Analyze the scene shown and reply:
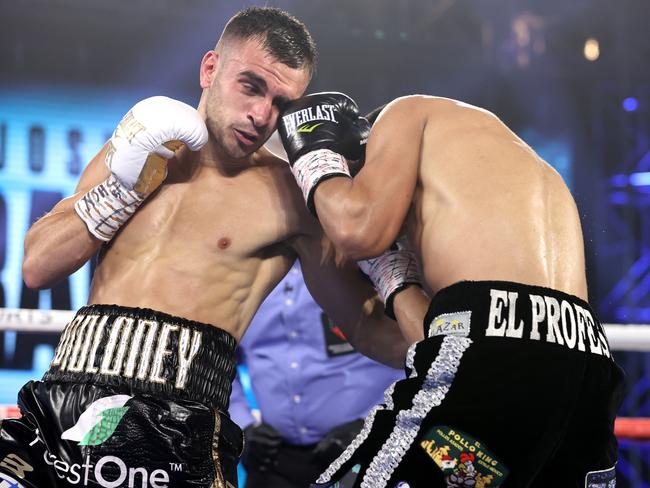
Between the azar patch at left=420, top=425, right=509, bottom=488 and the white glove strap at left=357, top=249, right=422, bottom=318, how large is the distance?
1.86 feet

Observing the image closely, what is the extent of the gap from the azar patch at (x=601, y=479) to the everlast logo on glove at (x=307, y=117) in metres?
0.98

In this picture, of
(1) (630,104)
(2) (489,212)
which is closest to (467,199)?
(2) (489,212)

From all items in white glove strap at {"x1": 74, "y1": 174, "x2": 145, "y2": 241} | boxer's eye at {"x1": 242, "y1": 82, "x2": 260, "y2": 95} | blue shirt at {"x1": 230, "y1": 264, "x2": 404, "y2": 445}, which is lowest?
blue shirt at {"x1": 230, "y1": 264, "x2": 404, "y2": 445}

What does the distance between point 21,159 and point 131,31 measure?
1146 mm

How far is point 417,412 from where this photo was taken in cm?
150

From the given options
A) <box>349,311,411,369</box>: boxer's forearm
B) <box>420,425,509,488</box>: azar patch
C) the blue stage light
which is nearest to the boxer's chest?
<box>349,311,411,369</box>: boxer's forearm

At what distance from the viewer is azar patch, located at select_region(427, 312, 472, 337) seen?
5.10 ft

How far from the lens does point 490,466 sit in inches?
57.0

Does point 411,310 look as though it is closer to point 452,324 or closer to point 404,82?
point 452,324

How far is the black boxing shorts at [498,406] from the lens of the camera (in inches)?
57.4

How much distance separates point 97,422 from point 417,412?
672 mm

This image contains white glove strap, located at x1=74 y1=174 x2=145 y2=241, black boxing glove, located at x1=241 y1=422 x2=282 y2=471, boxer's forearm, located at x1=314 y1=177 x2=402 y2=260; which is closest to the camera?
boxer's forearm, located at x1=314 y1=177 x2=402 y2=260

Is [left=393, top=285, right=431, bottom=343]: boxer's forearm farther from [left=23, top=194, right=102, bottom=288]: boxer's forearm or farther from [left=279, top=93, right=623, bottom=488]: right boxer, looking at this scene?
[left=23, top=194, right=102, bottom=288]: boxer's forearm

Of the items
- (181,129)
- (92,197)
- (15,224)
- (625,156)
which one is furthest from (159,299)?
(625,156)
